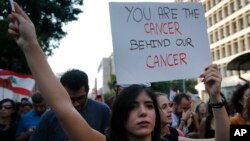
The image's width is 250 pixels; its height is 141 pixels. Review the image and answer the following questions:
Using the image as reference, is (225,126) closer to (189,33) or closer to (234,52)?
(189,33)

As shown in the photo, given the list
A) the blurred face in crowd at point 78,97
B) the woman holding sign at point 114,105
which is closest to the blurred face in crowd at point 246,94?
the woman holding sign at point 114,105

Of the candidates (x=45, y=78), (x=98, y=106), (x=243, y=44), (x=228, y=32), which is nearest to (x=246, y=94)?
(x=98, y=106)

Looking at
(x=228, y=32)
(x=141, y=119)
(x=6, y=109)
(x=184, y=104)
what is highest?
(x=228, y=32)

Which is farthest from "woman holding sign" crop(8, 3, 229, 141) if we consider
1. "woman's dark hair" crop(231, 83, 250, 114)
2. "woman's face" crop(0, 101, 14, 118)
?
"woman's face" crop(0, 101, 14, 118)

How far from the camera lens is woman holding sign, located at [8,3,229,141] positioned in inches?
83.0

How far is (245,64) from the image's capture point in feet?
37.0

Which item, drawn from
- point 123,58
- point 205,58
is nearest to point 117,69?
point 123,58

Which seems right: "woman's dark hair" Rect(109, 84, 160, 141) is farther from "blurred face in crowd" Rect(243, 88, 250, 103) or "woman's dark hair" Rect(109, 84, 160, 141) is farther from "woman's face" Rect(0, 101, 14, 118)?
"woman's face" Rect(0, 101, 14, 118)

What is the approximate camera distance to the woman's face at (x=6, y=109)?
587 cm

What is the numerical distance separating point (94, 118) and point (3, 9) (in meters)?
17.2

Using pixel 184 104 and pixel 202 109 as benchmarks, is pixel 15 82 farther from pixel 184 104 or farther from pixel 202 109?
pixel 184 104

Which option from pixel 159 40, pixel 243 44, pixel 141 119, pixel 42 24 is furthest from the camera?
pixel 243 44

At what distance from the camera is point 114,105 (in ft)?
8.59

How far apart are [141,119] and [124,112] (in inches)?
4.2
